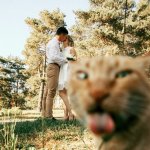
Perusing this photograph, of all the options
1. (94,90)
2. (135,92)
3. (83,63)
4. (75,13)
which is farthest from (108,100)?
(75,13)

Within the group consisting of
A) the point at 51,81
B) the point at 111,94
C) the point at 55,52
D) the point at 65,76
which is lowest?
the point at 111,94

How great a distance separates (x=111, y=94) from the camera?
1.44 meters

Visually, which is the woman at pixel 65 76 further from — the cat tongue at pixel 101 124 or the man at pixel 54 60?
the cat tongue at pixel 101 124

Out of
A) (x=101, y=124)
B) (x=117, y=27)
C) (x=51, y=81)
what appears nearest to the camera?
(x=101, y=124)

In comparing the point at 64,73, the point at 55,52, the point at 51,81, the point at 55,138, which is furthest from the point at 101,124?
the point at 51,81

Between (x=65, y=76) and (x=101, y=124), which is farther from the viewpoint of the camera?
(x=65, y=76)

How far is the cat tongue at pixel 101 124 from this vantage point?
1385mm

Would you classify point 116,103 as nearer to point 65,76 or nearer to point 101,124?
point 101,124

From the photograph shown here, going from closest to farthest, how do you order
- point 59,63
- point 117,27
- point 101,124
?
point 101,124 < point 59,63 < point 117,27

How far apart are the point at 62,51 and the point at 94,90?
26.9 feet

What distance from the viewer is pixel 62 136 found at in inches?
286

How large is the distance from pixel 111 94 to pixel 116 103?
4 cm

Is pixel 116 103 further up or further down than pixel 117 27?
further down

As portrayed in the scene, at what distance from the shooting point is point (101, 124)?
1.38 metres
